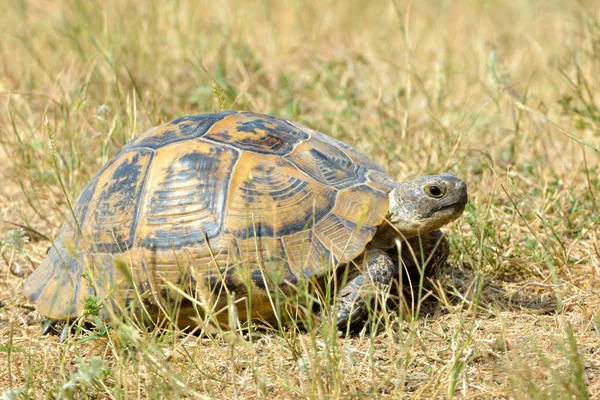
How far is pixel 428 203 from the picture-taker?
320 cm

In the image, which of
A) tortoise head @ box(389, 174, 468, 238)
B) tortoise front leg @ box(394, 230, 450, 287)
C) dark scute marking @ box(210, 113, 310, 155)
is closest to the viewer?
tortoise head @ box(389, 174, 468, 238)

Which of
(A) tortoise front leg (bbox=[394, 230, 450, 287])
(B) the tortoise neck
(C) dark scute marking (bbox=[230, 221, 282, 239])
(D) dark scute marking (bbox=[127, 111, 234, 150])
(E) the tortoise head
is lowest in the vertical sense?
(A) tortoise front leg (bbox=[394, 230, 450, 287])

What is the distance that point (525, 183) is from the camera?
473cm

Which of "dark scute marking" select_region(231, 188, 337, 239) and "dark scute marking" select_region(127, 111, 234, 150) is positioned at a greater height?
"dark scute marking" select_region(127, 111, 234, 150)

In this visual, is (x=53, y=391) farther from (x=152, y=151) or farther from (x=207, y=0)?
(x=207, y=0)

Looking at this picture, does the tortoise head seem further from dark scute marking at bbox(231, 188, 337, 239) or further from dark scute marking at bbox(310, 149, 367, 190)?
dark scute marking at bbox(231, 188, 337, 239)

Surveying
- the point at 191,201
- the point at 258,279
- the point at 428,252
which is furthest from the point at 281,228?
the point at 428,252

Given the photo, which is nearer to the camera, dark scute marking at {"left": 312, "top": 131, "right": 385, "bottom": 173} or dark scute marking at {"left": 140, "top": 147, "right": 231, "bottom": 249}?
dark scute marking at {"left": 140, "top": 147, "right": 231, "bottom": 249}

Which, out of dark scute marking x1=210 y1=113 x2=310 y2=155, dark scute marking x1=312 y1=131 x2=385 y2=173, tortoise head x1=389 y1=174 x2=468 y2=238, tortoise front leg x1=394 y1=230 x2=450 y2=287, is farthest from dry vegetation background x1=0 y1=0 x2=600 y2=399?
dark scute marking x1=312 y1=131 x2=385 y2=173

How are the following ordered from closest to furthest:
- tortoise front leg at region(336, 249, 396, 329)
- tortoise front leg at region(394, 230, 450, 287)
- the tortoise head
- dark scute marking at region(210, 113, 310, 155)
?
tortoise front leg at region(336, 249, 396, 329)
the tortoise head
dark scute marking at region(210, 113, 310, 155)
tortoise front leg at region(394, 230, 450, 287)

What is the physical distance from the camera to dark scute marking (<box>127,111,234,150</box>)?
3.36m

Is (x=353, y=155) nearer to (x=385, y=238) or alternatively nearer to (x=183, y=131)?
(x=385, y=238)

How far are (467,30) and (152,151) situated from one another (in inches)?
234

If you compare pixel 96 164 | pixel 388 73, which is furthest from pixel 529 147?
pixel 96 164
